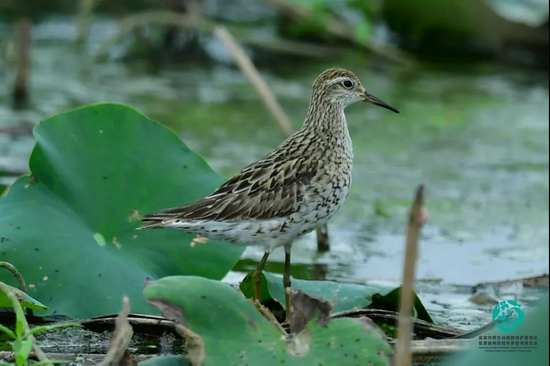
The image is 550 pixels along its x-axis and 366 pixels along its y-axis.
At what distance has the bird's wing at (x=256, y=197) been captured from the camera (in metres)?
4.84

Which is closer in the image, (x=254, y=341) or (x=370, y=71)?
(x=254, y=341)

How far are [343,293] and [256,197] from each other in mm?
586

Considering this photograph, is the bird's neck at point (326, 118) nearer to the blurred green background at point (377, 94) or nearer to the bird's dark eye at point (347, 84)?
the bird's dark eye at point (347, 84)

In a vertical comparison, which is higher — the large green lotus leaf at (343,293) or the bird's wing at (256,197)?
the bird's wing at (256,197)

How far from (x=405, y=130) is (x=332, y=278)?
11.1 ft

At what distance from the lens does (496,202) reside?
766cm

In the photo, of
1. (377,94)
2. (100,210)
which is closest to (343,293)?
(100,210)

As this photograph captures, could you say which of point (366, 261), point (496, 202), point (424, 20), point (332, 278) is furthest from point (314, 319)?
point (424, 20)

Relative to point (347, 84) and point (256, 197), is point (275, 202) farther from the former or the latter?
point (347, 84)

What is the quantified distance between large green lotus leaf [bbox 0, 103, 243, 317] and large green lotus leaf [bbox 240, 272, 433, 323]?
24 cm

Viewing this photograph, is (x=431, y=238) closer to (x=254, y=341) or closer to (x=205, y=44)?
(x=254, y=341)

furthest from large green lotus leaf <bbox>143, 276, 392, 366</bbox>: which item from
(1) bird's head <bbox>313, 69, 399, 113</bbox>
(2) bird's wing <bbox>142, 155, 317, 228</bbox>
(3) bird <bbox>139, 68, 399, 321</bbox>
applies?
(1) bird's head <bbox>313, 69, 399, 113</bbox>

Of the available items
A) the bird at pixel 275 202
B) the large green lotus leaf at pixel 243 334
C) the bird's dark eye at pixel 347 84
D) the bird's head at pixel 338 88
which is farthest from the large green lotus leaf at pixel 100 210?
the large green lotus leaf at pixel 243 334

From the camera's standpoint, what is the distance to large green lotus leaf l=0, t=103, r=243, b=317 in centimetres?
478
